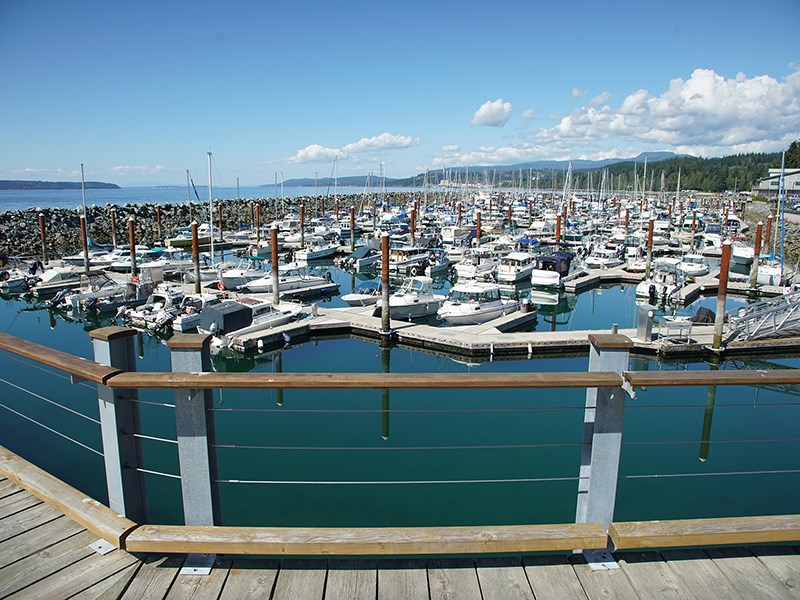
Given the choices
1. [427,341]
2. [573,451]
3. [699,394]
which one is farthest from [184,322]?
[699,394]

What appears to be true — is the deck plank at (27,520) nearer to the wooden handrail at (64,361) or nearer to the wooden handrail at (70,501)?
the wooden handrail at (70,501)

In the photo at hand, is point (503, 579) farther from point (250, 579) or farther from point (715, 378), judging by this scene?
point (715, 378)

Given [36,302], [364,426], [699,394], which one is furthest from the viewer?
[36,302]

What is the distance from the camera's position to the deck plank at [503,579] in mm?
2898

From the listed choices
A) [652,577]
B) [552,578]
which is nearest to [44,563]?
[552,578]

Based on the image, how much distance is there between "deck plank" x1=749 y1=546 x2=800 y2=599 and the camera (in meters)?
3.00

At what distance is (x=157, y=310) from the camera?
25422mm

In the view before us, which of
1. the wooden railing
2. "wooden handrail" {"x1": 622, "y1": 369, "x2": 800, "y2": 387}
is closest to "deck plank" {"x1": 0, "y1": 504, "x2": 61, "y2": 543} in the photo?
the wooden railing

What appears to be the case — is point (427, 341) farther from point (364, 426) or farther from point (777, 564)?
point (777, 564)

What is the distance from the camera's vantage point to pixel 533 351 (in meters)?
21.8

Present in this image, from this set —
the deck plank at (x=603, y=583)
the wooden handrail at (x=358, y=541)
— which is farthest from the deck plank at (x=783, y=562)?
the wooden handrail at (x=358, y=541)

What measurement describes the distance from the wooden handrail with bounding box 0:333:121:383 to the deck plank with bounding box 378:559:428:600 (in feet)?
6.02

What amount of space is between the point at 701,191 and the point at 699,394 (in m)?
128

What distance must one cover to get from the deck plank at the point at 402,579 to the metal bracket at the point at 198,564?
0.92 meters
